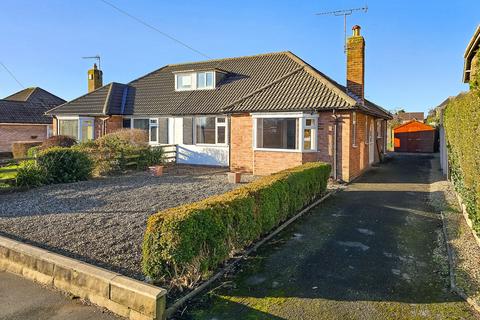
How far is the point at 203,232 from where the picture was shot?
4633 millimetres

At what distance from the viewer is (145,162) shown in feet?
55.5

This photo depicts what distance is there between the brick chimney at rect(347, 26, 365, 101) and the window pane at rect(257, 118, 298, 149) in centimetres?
422

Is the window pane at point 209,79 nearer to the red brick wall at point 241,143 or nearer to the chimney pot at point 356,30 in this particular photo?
the red brick wall at point 241,143

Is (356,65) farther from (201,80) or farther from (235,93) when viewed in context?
(201,80)

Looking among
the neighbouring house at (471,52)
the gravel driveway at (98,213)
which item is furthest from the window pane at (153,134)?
the neighbouring house at (471,52)

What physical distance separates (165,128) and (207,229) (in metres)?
15.6

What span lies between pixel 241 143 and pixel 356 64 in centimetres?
648

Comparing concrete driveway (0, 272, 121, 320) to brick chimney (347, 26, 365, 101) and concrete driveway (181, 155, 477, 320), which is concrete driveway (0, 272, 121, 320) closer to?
concrete driveway (181, 155, 477, 320)

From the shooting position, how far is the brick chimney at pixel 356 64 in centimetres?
1569

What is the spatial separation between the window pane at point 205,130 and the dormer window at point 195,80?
2779mm

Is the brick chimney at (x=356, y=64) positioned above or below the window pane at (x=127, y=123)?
above

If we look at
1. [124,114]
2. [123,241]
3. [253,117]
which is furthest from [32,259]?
[124,114]

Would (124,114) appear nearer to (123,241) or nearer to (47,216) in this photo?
(47,216)

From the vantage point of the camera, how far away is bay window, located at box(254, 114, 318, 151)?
44.5ft
